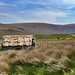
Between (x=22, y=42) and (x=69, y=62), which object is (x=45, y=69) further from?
(x=22, y=42)

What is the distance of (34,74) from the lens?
468 centimetres

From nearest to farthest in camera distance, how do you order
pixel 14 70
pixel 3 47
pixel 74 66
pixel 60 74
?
pixel 60 74, pixel 74 66, pixel 14 70, pixel 3 47

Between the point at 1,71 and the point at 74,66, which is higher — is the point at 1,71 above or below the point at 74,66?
below

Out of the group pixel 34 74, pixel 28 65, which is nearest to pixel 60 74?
pixel 34 74

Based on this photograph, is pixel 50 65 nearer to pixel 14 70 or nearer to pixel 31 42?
pixel 14 70

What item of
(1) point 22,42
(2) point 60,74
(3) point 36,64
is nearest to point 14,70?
(3) point 36,64

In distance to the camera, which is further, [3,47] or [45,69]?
[3,47]

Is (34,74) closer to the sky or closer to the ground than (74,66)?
closer to the ground

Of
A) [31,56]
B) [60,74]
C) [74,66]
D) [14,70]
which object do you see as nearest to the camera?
[60,74]

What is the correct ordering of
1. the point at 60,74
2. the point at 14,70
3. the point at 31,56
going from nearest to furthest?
the point at 60,74 → the point at 14,70 → the point at 31,56

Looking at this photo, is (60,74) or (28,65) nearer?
(60,74)

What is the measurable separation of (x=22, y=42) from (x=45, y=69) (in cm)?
725

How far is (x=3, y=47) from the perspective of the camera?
11.6 m

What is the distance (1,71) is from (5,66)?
0.90ft
